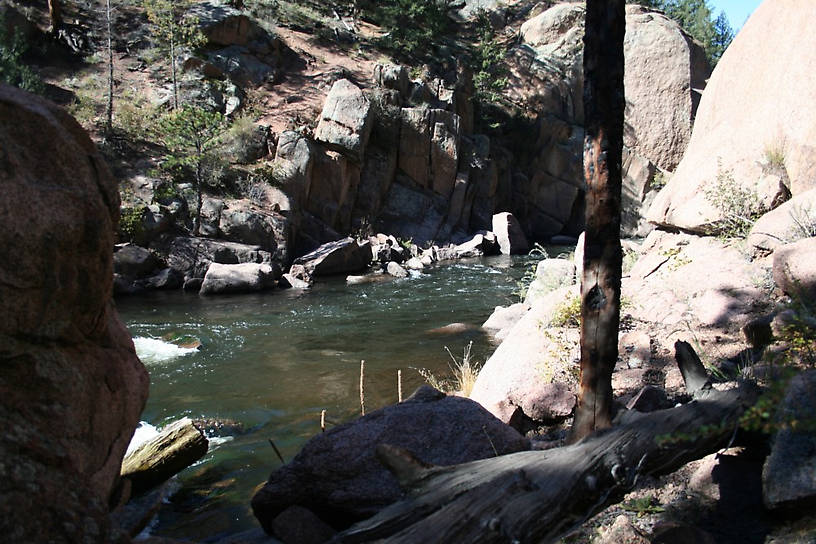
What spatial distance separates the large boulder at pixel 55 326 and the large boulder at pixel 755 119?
662cm

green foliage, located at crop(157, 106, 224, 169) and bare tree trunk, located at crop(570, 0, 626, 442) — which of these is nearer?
bare tree trunk, located at crop(570, 0, 626, 442)

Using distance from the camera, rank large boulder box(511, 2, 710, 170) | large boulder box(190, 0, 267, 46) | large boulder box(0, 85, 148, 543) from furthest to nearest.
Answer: large boulder box(511, 2, 710, 170), large boulder box(190, 0, 267, 46), large boulder box(0, 85, 148, 543)

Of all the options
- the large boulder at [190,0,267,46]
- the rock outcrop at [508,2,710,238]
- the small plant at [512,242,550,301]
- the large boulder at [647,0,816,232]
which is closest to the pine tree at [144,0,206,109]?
the large boulder at [190,0,267,46]

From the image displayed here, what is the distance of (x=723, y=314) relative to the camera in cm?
544

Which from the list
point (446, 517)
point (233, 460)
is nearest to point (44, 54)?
point (233, 460)

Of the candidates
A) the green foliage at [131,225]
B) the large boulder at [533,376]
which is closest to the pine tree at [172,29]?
the green foliage at [131,225]

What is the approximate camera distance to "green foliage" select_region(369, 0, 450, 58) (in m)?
29.8

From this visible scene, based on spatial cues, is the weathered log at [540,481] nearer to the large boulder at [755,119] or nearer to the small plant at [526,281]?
the large boulder at [755,119]

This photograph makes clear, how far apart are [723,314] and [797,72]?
3489mm

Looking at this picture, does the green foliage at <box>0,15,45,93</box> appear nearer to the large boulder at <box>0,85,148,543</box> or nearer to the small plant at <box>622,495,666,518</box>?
the large boulder at <box>0,85,148,543</box>

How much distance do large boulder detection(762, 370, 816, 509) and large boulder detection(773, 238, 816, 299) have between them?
212 cm

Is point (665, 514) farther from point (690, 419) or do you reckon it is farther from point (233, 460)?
point (233, 460)

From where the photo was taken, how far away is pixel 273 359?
31.7 ft

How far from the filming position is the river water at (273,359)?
17.8 ft
